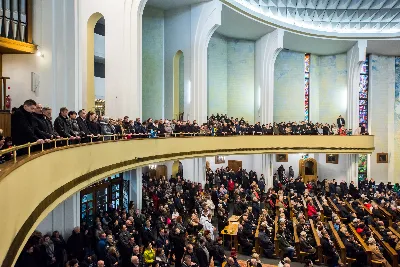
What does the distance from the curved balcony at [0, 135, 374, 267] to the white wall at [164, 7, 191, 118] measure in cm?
391

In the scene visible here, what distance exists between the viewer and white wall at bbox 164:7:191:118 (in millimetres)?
19234

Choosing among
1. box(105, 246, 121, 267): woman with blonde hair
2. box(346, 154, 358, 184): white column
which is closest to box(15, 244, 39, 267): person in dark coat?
box(105, 246, 121, 267): woman with blonde hair

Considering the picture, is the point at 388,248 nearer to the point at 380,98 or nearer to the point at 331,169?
the point at 331,169

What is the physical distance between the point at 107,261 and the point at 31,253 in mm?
1583

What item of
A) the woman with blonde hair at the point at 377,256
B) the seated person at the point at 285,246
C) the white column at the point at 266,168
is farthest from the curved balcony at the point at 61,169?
the woman with blonde hair at the point at 377,256

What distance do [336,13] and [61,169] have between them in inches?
898

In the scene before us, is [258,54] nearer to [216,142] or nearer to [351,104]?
[351,104]

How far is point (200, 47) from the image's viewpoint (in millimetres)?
18938

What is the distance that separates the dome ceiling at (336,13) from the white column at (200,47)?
3471mm

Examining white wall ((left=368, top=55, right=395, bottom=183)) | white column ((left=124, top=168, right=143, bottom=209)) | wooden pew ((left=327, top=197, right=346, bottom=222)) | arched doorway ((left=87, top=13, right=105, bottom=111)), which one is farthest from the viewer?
white wall ((left=368, top=55, right=395, bottom=183))

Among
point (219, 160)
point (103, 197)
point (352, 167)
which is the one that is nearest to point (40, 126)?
Answer: point (103, 197)

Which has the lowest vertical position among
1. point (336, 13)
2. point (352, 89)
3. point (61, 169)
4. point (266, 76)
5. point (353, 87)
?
point (61, 169)

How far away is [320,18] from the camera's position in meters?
25.4

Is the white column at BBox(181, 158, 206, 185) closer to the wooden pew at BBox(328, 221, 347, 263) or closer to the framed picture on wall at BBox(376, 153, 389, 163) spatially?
the wooden pew at BBox(328, 221, 347, 263)
